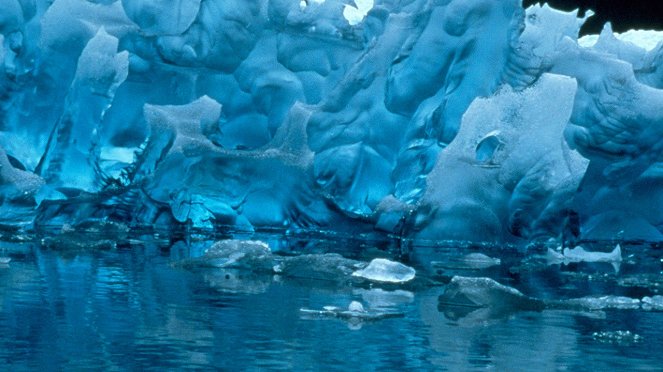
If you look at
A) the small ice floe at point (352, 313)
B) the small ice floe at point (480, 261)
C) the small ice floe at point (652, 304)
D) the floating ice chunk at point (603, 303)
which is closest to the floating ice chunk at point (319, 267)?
the floating ice chunk at point (603, 303)

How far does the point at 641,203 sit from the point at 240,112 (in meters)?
4.60

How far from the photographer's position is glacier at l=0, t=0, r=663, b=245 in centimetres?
999

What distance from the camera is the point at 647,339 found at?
4367 millimetres

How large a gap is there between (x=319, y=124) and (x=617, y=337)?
7.55 m

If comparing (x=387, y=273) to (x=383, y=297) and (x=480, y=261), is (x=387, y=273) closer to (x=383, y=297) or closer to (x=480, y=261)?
(x=383, y=297)

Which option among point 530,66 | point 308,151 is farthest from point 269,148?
point 530,66

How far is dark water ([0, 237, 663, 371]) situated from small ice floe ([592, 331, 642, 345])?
0.04ft

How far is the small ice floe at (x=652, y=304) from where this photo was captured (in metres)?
5.50

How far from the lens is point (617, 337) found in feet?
14.3

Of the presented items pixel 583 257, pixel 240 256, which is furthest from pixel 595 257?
pixel 240 256

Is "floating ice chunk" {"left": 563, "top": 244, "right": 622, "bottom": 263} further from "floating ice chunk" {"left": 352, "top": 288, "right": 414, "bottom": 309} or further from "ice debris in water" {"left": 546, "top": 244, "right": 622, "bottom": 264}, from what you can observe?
"floating ice chunk" {"left": 352, "top": 288, "right": 414, "bottom": 309}

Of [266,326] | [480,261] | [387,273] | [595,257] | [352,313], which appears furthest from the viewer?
[595,257]

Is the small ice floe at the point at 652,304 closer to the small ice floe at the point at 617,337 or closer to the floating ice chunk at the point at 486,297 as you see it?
the floating ice chunk at the point at 486,297

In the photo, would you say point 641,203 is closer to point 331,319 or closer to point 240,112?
point 240,112
